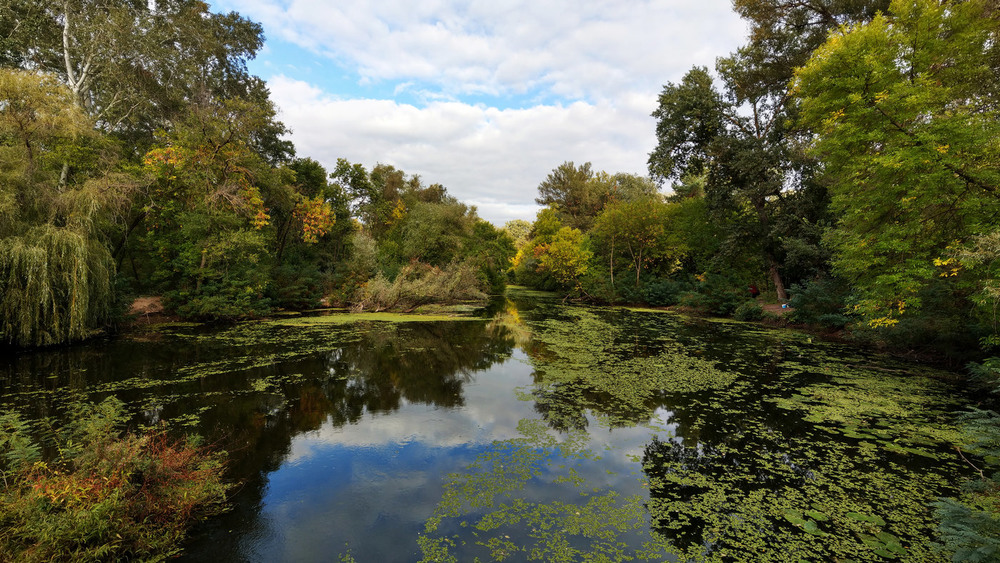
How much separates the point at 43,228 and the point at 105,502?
9.88 meters

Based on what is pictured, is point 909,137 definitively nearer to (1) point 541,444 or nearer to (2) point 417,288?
(1) point 541,444

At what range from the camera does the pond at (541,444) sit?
3252mm

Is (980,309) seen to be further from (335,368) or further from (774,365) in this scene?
(335,368)

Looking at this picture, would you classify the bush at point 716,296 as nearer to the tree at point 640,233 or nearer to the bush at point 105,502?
the tree at point 640,233

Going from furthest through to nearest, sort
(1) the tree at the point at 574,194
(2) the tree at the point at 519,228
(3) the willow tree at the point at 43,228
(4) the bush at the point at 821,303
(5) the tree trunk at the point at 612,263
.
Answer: (2) the tree at the point at 519,228
(1) the tree at the point at 574,194
(5) the tree trunk at the point at 612,263
(4) the bush at the point at 821,303
(3) the willow tree at the point at 43,228

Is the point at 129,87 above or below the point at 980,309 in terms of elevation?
above

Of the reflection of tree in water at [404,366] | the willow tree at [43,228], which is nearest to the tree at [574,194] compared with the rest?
the reflection of tree in water at [404,366]

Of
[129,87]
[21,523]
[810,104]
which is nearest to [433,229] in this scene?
[129,87]

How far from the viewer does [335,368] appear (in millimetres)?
8367

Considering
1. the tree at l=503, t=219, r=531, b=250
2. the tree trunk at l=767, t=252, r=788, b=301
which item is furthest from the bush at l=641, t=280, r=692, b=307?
the tree at l=503, t=219, r=531, b=250

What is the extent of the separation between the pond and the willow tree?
36.7 inches

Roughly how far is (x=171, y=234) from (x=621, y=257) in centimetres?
2363

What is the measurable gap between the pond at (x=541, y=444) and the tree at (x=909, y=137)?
2.59 m

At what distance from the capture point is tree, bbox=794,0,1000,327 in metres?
6.76
